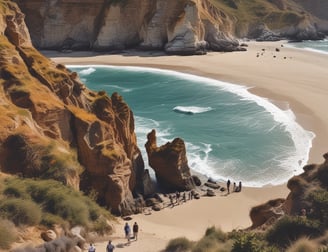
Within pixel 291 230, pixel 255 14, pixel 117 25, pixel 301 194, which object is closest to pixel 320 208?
pixel 291 230

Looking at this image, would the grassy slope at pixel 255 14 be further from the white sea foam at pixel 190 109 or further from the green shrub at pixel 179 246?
the green shrub at pixel 179 246

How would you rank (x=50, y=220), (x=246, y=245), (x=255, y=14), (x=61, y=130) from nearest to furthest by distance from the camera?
(x=246, y=245), (x=50, y=220), (x=61, y=130), (x=255, y=14)

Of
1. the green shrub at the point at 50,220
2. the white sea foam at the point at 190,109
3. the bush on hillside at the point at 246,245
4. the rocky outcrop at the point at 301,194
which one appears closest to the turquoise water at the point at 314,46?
the white sea foam at the point at 190,109

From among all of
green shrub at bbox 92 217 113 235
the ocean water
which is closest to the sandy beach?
green shrub at bbox 92 217 113 235

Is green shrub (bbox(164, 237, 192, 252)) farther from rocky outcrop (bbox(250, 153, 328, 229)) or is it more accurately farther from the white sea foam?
the white sea foam

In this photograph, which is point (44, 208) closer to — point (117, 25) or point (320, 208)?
point (320, 208)
